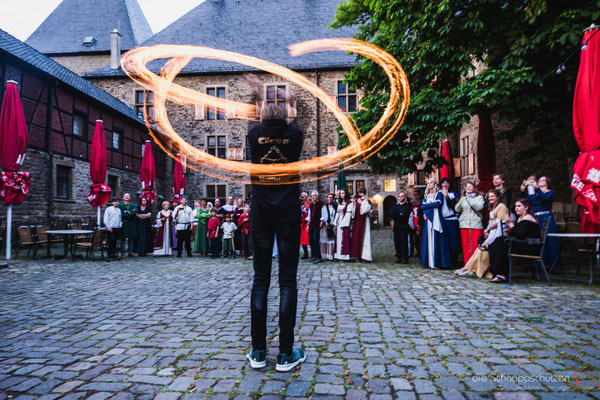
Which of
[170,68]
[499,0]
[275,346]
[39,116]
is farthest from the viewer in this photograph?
[39,116]

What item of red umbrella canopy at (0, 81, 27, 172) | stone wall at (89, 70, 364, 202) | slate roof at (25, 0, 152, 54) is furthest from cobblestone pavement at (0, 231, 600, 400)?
slate roof at (25, 0, 152, 54)

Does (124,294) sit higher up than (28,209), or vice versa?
(28,209)

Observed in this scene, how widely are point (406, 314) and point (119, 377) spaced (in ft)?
10.7

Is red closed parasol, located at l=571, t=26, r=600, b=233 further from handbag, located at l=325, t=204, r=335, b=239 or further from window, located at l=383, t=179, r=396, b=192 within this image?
window, located at l=383, t=179, r=396, b=192

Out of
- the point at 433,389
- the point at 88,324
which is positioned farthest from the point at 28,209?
the point at 433,389

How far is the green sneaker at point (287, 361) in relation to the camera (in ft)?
9.81

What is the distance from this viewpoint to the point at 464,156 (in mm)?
19094

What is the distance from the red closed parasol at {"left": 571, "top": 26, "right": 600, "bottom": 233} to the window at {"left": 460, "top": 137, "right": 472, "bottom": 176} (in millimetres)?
12164

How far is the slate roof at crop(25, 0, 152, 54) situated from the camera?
119ft

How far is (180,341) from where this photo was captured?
3754 mm

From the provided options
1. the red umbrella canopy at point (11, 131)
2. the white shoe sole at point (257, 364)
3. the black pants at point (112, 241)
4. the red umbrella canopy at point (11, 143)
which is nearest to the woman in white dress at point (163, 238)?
the black pants at point (112, 241)

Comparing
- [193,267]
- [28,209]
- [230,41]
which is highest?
[230,41]

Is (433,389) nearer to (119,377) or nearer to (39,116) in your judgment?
(119,377)

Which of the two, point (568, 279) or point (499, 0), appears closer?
point (568, 279)
